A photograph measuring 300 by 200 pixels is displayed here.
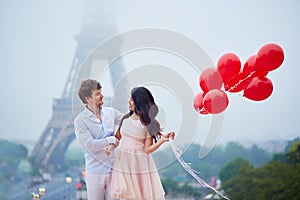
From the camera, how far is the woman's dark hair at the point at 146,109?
1.42 m

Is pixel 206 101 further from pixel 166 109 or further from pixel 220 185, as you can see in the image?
pixel 220 185

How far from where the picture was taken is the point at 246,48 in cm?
277

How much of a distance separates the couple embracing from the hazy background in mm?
1383

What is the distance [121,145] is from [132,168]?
3.6 inches

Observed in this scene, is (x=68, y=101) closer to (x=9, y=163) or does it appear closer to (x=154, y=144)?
(x=9, y=163)

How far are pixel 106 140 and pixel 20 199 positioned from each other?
1644 millimetres

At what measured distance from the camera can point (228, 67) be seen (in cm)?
173

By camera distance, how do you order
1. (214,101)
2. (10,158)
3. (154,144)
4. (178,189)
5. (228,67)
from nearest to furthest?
(154,144) < (214,101) < (228,67) < (10,158) < (178,189)

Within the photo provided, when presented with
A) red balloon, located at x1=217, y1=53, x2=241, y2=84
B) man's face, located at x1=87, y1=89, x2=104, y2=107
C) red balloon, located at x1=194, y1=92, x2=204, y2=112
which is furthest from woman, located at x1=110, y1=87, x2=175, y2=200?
red balloon, located at x1=217, y1=53, x2=241, y2=84

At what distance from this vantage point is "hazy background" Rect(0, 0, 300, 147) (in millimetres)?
2770

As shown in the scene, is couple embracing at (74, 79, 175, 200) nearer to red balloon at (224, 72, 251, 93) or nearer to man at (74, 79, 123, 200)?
man at (74, 79, 123, 200)

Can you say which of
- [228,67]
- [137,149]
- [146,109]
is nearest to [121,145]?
[137,149]

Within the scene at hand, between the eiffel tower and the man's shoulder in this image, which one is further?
the eiffel tower

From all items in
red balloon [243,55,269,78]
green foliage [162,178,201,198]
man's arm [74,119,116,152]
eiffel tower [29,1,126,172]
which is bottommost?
green foliage [162,178,201,198]
